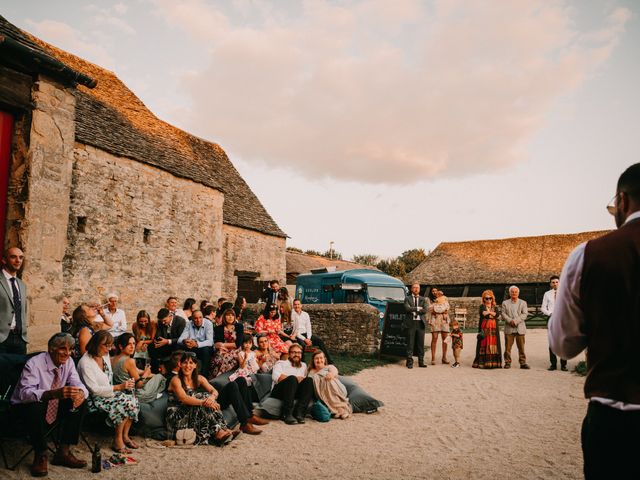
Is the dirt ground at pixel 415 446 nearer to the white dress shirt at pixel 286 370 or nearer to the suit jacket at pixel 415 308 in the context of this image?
the white dress shirt at pixel 286 370

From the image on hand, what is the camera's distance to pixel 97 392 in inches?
192

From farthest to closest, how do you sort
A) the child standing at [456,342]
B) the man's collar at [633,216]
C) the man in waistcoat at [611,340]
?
the child standing at [456,342] → the man's collar at [633,216] → the man in waistcoat at [611,340]

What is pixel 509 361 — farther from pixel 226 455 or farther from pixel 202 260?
pixel 202 260

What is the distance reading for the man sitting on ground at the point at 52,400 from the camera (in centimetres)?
419

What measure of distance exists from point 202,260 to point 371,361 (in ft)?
27.6

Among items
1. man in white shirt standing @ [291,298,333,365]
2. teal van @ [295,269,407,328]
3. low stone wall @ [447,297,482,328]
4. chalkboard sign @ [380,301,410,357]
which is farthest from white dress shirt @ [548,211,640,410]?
low stone wall @ [447,297,482,328]

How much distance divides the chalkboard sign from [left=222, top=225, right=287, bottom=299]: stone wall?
990 cm

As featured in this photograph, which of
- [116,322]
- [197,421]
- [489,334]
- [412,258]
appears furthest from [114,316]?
[412,258]

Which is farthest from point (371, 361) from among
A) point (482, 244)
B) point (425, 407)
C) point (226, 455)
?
point (482, 244)

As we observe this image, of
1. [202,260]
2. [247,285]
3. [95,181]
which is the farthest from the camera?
[247,285]

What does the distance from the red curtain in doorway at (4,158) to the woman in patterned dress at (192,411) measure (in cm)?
328

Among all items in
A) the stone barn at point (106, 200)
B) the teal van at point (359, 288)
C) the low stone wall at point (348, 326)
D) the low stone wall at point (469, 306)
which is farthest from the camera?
the low stone wall at point (469, 306)

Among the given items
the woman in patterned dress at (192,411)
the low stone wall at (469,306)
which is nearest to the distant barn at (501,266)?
the low stone wall at (469,306)

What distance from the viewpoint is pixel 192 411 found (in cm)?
538
